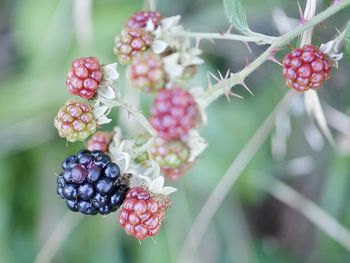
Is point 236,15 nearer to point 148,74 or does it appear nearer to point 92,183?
point 148,74

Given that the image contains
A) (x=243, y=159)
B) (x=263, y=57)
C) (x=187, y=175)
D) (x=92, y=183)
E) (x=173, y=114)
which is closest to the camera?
(x=173, y=114)

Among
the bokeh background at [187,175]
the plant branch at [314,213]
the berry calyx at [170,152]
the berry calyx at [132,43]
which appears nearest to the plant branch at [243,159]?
the bokeh background at [187,175]

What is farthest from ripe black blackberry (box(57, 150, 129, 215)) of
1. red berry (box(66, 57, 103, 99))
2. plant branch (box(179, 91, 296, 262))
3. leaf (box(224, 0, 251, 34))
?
plant branch (box(179, 91, 296, 262))

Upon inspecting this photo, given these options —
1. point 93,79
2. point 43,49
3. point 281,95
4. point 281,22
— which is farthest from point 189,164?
point 43,49

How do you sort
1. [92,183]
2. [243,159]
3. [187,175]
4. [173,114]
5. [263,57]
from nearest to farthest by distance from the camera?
1. [173,114]
2. [263,57]
3. [92,183]
4. [243,159]
5. [187,175]

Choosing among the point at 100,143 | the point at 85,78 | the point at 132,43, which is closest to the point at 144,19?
the point at 132,43

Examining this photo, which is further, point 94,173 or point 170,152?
point 94,173

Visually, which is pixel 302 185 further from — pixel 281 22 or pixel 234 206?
pixel 281 22
